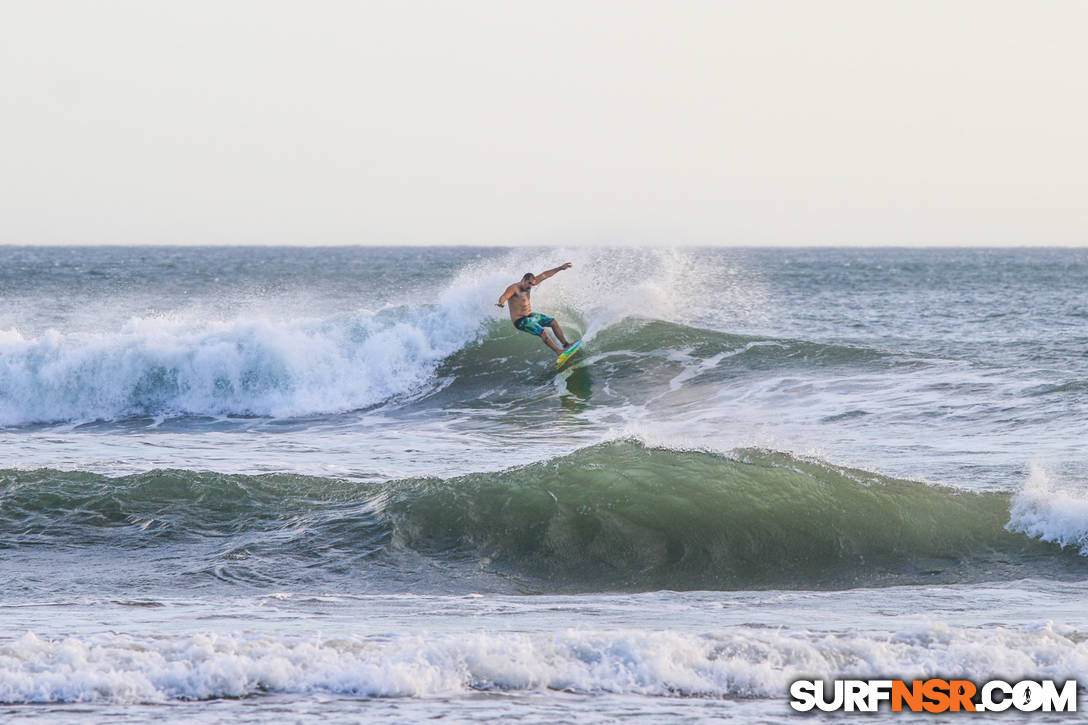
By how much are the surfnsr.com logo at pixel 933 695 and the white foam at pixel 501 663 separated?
3.7 inches

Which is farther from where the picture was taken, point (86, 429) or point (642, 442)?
point (86, 429)

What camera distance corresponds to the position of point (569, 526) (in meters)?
9.71

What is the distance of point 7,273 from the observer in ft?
220

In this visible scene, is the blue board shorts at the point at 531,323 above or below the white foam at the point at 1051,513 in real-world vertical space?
above

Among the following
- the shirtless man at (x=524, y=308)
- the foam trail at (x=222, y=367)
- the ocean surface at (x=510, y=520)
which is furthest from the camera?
the foam trail at (x=222, y=367)

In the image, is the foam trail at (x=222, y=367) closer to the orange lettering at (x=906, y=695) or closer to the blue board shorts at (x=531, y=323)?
the blue board shorts at (x=531, y=323)

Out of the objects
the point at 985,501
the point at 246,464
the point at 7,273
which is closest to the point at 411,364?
the point at 246,464

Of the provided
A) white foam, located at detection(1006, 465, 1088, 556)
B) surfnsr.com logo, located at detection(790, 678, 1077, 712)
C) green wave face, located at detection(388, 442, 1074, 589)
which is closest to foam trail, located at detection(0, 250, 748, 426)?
green wave face, located at detection(388, 442, 1074, 589)

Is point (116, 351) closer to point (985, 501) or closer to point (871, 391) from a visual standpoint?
point (871, 391)

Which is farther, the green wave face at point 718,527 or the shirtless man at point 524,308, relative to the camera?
the shirtless man at point 524,308

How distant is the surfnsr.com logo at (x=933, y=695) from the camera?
565 cm

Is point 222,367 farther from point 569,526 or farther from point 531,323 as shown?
point 569,526

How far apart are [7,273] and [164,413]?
184 ft

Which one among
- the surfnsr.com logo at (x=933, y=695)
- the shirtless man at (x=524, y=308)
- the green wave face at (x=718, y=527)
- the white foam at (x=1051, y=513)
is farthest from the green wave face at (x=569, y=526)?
the shirtless man at (x=524, y=308)
